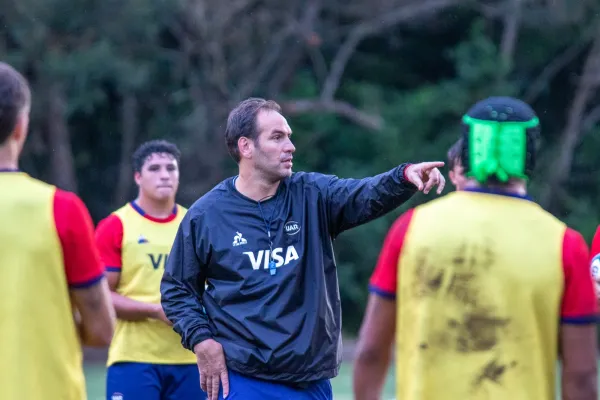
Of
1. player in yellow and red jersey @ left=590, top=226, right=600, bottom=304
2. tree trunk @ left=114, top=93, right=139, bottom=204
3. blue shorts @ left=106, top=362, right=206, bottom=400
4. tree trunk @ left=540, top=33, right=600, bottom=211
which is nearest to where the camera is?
player in yellow and red jersey @ left=590, top=226, right=600, bottom=304

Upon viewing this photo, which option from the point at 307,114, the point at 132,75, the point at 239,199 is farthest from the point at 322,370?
the point at 307,114

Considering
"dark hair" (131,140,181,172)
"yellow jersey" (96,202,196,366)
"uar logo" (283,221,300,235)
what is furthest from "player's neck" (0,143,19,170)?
"dark hair" (131,140,181,172)

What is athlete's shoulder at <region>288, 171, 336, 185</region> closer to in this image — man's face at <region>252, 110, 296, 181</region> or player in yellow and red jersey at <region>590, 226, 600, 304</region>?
man's face at <region>252, 110, 296, 181</region>

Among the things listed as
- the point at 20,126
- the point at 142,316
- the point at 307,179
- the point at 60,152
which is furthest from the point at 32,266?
the point at 60,152

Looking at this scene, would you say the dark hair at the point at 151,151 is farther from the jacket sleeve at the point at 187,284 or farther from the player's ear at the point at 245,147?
the jacket sleeve at the point at 187,284

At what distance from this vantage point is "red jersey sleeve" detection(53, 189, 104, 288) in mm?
4215

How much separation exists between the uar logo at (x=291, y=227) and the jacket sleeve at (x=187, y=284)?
1.38 ft

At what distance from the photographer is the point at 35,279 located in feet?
13.9

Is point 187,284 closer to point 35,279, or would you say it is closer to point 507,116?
point 35,279

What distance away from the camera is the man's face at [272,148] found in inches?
235

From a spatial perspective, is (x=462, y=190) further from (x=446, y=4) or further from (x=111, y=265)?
(x=446, y=4)

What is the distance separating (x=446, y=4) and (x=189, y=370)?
1737cm

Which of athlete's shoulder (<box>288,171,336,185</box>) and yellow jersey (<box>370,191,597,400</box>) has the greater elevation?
athlete's shoulder (<box>288,171,336,185</box>)

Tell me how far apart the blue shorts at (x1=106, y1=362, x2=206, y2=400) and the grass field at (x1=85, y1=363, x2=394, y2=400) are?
577 centimetres
